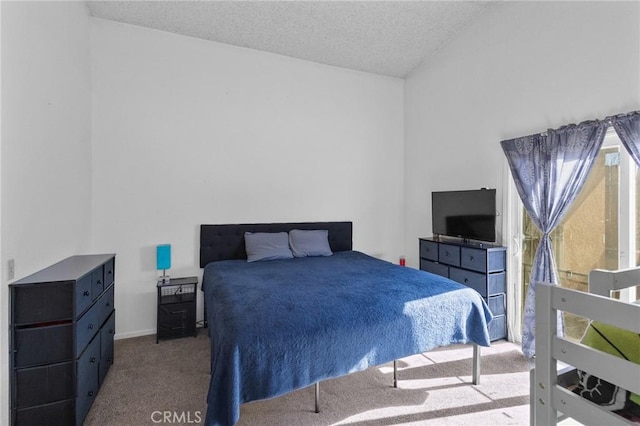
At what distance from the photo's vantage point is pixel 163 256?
3.42 m

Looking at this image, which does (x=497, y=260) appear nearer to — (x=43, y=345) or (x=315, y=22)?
(x=315, y=22)

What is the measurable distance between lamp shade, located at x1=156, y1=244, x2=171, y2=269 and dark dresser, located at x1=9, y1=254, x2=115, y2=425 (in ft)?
4.58

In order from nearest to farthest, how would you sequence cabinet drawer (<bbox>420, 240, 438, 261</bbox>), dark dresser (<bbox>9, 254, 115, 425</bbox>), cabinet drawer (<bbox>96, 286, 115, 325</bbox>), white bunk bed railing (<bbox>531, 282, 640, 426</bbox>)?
1. white bunk bed railing (<bbox>531, 282, 640, 426</bbox>)
2. dark dresser (<bbox>9, 254, 115, 425</bbox>)
3. cabinet drawer (<bbox>96, 286, 115, 325</bbox>)
4. cabinet drawer (<bbox>420, 240, 438, 261</bbox>)

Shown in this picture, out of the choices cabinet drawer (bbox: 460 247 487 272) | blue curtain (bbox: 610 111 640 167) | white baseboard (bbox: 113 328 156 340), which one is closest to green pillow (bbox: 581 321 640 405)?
blue curtain (bbox: 610 111 640 167)

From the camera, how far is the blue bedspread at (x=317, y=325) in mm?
1610

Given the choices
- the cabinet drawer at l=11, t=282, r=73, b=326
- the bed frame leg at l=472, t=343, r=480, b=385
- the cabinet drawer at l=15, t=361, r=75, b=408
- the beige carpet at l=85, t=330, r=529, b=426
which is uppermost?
the cabinet drawer at l=11, t=282, r=73, b=326

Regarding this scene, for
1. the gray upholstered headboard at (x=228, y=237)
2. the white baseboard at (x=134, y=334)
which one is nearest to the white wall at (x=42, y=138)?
the white baseboard at (x=134, y=334)

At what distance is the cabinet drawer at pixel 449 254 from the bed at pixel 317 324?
0.88m

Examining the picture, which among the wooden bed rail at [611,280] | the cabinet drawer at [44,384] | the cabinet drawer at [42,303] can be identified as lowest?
the cabinet drawer at [44,384]

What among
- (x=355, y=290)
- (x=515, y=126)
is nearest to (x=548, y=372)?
(x=355, y=290)

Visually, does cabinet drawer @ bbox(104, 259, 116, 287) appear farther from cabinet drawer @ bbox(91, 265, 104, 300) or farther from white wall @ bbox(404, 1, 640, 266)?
white wall @ bbox(404, 1, 640, 266)

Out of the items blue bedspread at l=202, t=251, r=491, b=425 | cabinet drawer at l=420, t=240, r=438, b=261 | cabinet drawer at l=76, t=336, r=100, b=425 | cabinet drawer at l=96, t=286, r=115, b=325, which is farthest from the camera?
cabinet drawer at l=420, t=240, r=438, b=261

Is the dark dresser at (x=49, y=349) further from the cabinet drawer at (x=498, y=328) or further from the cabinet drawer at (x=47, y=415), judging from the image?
the cabinet drawer at (x=498, y=328)

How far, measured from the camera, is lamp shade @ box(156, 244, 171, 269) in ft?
11.2
